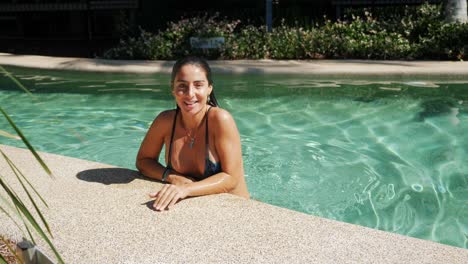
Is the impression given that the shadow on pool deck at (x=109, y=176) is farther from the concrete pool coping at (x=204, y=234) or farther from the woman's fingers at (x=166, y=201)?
the woman's fingers at (x=166, y=201)

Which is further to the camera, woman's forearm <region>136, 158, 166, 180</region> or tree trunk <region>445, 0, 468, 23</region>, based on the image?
tree trunk <region>445, 0, 468, 23</region>

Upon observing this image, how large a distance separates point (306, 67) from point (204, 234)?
23.5 feet

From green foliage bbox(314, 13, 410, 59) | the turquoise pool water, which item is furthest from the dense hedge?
the turquoise pool water

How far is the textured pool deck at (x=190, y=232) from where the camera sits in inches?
94.1

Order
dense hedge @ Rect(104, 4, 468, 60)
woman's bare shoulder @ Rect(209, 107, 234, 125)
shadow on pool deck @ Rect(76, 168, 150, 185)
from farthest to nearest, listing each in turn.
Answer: dense hedge @ Rect(104, 4, 468, 60)
shadow on pool deck @ Rect(76, 168, 150, 185)
woman's bare shoulder @ Rect(209, 107, 234, 125)

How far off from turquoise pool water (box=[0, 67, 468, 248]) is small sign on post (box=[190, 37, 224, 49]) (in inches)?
83.8

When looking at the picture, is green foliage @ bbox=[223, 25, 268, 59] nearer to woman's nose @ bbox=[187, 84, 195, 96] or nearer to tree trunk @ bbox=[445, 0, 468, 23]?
tree trunk @ bbox=[445, 0, 468, 23]

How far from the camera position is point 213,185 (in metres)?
3.19

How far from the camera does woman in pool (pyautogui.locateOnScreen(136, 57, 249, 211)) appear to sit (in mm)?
3141

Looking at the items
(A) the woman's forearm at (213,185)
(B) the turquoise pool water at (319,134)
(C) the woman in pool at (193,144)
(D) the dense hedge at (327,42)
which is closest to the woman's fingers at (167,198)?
(C) the woman in pool at (193,144)

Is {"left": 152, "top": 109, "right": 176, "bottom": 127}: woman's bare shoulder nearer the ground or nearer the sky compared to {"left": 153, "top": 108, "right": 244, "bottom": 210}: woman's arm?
nearer the sky

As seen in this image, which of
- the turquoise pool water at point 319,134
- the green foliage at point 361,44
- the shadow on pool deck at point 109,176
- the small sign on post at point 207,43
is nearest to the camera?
the shadow on pool deck at point 109,176

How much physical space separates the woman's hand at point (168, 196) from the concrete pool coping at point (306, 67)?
654 centimetres

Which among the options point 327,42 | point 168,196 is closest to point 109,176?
point 168,196
